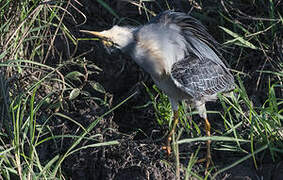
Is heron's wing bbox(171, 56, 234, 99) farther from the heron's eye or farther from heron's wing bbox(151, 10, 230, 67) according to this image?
the heron's eye

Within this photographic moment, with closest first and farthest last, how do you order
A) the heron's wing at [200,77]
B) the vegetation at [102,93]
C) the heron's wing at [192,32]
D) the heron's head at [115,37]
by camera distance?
the heron's head at [115,37], the vegetation at [102,93], the heron's wing at [200,77], the heron's wing at [192,32]

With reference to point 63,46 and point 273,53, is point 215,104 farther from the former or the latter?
point 63,46

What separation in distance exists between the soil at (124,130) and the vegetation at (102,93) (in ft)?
0.03

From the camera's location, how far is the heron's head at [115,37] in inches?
129

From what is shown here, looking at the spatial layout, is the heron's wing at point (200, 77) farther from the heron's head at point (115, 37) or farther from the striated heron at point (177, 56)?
the heron's head at point (115, 37)

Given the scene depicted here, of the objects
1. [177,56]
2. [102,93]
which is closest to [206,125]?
[177,56]

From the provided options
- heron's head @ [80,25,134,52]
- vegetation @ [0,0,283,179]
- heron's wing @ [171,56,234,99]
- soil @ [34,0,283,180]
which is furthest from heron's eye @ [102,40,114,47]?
soil @ [34,0,283,180]

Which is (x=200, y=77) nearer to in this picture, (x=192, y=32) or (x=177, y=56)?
(x=177, y=56)

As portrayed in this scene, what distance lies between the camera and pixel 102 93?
436cm

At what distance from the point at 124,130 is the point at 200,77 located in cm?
88

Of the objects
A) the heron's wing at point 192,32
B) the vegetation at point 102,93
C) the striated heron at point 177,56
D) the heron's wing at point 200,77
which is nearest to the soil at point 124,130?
the vegetation at point 102,93

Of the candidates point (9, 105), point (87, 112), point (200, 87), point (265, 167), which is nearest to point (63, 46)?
point (87, 112)

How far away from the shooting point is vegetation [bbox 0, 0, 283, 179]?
344 cm

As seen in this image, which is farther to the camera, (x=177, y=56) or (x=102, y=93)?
(x=102, y=93)
